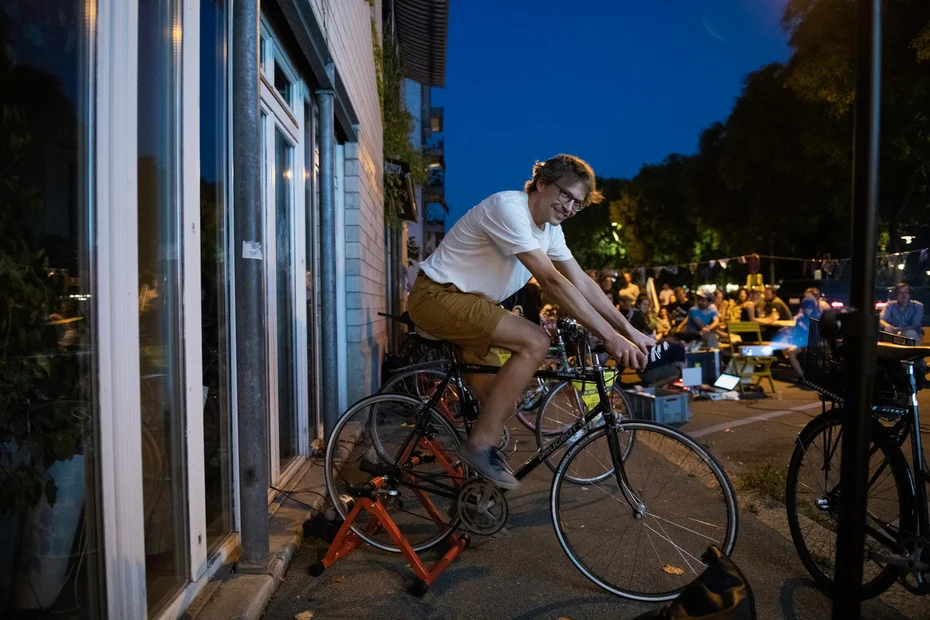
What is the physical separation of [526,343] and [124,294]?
1700 mm

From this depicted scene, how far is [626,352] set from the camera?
2979 mm

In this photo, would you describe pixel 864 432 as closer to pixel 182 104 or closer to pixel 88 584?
pixel 88 584

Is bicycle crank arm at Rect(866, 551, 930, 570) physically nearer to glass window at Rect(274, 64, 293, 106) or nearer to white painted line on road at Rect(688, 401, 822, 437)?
white painted line on road at Rect(688, 401, 822, 437)

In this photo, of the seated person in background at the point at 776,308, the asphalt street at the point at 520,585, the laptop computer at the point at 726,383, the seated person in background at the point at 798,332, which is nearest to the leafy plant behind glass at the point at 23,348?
the asphalt street at the point at 520,585

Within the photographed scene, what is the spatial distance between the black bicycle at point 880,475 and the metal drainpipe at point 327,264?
11.3ft

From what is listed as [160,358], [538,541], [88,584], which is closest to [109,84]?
[160,358]

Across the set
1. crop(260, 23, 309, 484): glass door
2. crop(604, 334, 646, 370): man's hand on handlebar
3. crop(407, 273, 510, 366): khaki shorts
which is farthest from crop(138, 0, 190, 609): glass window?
crop(604, 334, 646, 370): man's hand on handlebar

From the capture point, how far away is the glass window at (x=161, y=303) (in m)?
2.55

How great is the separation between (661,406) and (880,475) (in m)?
4.25

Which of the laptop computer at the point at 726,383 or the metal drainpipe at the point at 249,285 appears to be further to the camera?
the laptop computer at the point at 726,383

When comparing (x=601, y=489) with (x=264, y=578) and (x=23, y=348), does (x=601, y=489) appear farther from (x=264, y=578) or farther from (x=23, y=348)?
(x=23, y=348)

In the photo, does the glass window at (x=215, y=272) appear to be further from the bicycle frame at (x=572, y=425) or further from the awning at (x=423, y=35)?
the awning at (x=423, y=35)

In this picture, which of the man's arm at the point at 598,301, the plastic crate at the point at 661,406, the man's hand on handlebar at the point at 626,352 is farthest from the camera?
the plastic crate at the point at 661,406

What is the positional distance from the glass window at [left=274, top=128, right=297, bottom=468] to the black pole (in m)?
3.75
